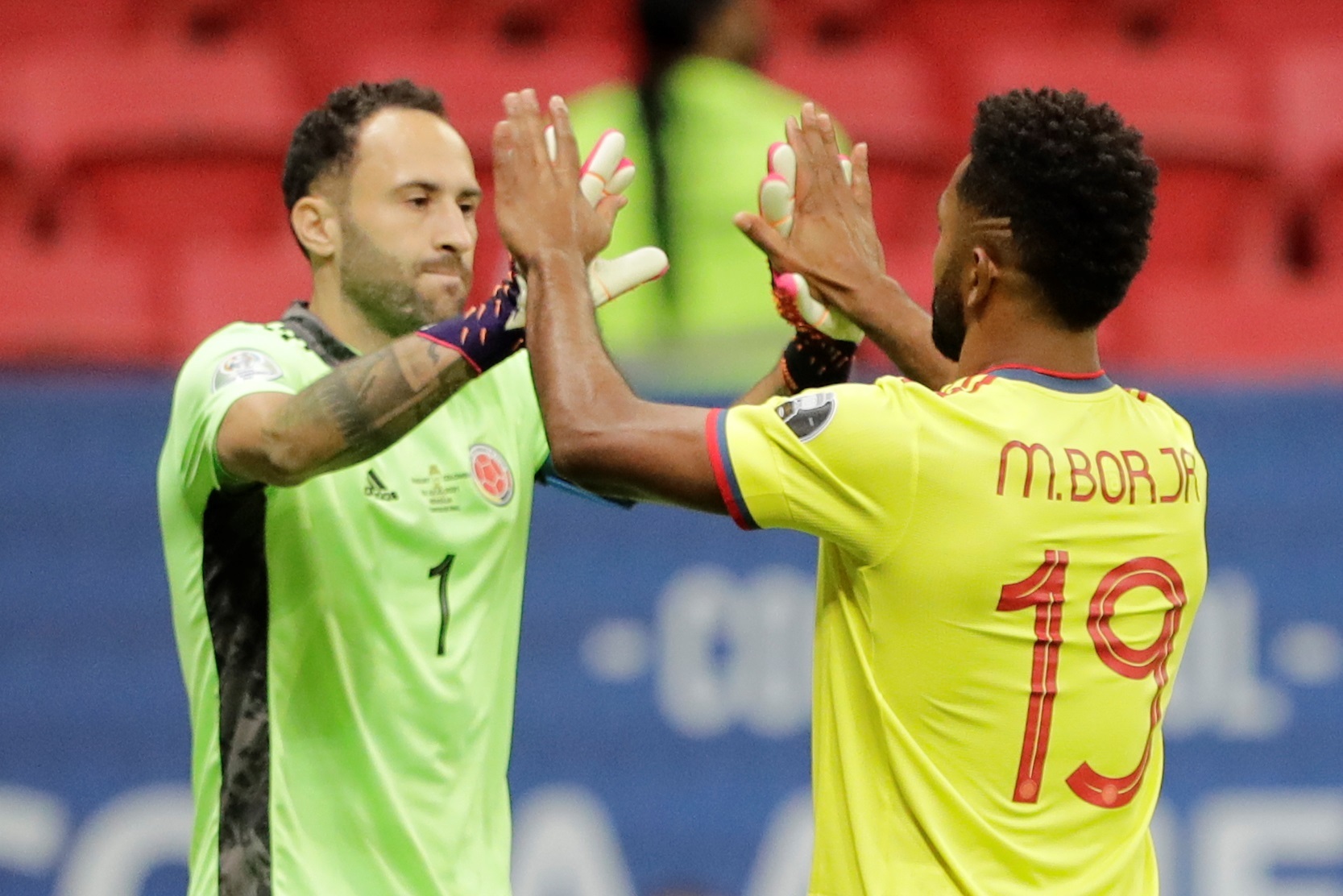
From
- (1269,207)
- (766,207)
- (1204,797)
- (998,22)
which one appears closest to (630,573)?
(1204,797)

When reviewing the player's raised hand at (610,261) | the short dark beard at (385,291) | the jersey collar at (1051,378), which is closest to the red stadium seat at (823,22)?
the short dark beard at (385,291)

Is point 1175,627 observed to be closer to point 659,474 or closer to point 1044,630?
point 1044,630

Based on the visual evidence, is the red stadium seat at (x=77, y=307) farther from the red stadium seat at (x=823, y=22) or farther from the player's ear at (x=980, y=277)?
the player's ear at (x=980, y=277)

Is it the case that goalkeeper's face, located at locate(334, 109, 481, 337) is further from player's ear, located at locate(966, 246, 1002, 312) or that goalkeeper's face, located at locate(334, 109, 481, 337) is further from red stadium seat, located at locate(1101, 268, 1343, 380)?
red stadium seat, located at locate(1101, 268, 1343, 380)

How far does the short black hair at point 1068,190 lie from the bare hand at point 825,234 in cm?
49

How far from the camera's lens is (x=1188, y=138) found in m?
6.80

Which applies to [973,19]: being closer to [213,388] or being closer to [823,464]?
[213,388]

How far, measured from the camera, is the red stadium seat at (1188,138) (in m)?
6.81

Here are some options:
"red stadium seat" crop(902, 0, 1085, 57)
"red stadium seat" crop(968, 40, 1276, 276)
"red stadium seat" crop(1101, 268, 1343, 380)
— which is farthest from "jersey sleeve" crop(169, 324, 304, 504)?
"red stadium seat" crop(902, 0, 1085, 57)

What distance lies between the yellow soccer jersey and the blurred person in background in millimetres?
2478

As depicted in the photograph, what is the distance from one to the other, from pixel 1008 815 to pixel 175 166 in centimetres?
455

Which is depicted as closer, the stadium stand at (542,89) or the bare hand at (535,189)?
the bare hand at (535,189)

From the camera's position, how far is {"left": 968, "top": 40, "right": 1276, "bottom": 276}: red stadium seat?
681cm

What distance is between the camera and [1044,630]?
2637 mm
